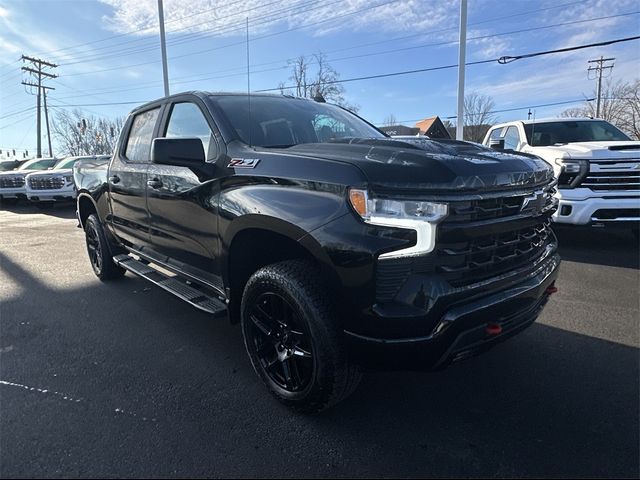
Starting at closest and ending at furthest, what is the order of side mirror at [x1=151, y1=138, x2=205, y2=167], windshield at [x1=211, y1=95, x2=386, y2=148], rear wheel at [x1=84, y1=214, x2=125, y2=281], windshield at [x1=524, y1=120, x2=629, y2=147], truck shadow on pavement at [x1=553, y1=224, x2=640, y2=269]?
side mirror at [x1=151, y1=138, x2=205, y2=167], windshield at [x1=211, y1=95, x2=386, y2=148], rear wheel at [x1=84, y1=214, x2=125, y2=281], truck shadow on pavement at [x1=553, y1=224, x2=640, y2=269], windshield at [x1=524, y1=120, x2=629, y2=147]

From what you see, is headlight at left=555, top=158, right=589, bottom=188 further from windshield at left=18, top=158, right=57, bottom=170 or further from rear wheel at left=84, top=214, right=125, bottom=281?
windshield at left=18, top=158, right=57, bottom=170

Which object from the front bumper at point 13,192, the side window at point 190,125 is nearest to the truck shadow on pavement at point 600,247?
the side window at point 190,125

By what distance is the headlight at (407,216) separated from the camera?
1.99 metres

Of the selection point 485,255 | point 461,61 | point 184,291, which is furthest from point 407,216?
point 461,61

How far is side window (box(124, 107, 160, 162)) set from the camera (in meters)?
3.98

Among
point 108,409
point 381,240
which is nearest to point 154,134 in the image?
point 108,409

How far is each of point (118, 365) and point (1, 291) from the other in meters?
3.01

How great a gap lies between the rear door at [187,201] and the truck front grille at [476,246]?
1371mm

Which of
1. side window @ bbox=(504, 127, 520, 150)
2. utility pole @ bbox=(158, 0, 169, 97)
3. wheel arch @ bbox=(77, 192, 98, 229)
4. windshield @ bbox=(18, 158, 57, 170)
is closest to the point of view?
wheel arch @ bbox=(77, 192, 98, 229)

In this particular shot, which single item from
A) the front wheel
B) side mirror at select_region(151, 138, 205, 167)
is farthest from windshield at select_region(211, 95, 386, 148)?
the front wheel

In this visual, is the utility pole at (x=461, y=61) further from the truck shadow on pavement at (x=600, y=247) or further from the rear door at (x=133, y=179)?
the rear door at (x=133, y=179)

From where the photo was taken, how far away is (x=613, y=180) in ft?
18.7

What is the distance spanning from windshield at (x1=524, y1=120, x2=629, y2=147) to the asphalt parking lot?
152 inches

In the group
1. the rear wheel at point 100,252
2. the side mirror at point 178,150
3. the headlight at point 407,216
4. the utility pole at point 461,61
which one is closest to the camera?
the headlight at point 407,216
